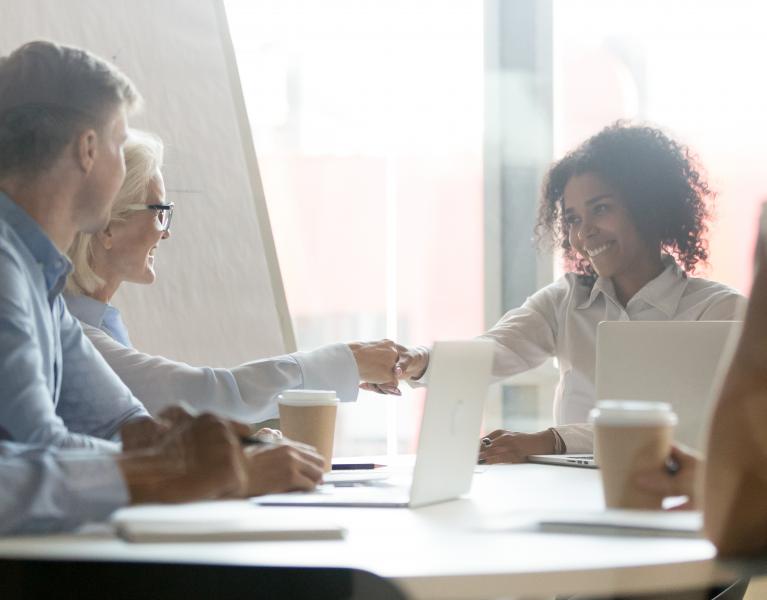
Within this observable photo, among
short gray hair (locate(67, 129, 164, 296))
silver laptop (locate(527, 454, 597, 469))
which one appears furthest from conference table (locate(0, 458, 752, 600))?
short gray hair (locate(67, 129, 164, 296))

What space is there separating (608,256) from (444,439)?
1.28 metres

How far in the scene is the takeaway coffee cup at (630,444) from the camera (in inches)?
42.6

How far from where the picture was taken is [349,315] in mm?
3666

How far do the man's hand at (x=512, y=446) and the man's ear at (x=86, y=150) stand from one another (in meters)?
0.86

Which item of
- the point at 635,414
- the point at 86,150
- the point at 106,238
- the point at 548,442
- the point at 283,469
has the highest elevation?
the point at 86,150

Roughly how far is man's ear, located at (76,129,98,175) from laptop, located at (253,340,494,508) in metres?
0.46

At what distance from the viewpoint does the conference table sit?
0.82 metres

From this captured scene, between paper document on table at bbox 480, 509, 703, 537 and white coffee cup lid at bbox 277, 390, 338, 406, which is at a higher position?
white coffee cup lid at bbox 277, 390, 338, 406

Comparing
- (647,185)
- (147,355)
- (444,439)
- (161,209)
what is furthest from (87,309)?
(647,185)

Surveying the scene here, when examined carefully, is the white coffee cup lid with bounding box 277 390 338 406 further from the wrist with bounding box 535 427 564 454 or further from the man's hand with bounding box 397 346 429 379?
the man's hand with bounding box 397 346 429 379

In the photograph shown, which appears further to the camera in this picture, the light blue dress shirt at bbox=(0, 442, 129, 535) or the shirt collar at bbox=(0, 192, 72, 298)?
the shirt collar at bbox=(0, 192, 72, 298)

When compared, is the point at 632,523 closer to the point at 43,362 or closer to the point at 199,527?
the point at 199,527

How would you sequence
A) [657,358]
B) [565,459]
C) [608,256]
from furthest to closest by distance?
1. [608,256]
2. [565,459]
3. [657,358]

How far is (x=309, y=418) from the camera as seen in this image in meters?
1.58
